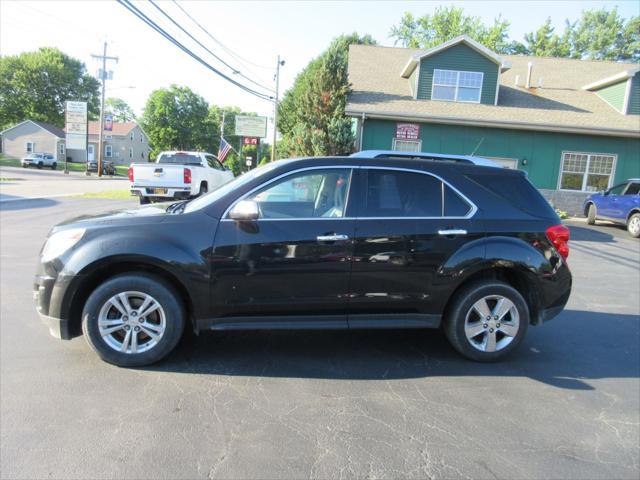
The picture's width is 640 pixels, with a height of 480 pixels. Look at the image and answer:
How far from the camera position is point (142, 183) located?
40.7ft

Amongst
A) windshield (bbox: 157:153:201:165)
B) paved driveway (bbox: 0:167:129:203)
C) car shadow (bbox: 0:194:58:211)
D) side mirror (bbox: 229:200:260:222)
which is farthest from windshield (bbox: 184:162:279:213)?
paved driveway (bbox: 0:167:129:203)

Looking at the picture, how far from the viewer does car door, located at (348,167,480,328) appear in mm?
3738

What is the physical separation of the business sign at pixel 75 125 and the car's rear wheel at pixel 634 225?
3307cm

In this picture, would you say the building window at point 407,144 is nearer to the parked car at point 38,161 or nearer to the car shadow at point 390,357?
the car shadow at point 390,357

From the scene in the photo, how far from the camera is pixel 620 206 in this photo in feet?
45.7

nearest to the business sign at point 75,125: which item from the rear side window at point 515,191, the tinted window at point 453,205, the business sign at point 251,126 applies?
the business sign at point 251,126

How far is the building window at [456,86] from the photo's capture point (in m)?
17.8

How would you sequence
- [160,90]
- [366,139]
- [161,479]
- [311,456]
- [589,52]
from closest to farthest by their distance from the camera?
[161,479] < [311,456] < [366,139] < [589,52] < [160,90]

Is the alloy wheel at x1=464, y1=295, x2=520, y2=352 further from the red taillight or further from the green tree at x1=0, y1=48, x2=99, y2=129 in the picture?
the green tree at x1=0, y1=48, x2=99, y2=129

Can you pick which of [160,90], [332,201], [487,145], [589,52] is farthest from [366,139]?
[160,90]

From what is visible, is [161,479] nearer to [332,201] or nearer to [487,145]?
[332,201]

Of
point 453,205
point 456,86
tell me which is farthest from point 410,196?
point 456,86

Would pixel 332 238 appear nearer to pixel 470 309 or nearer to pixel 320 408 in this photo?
pixel 320 408

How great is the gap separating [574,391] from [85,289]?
4.21 metres
